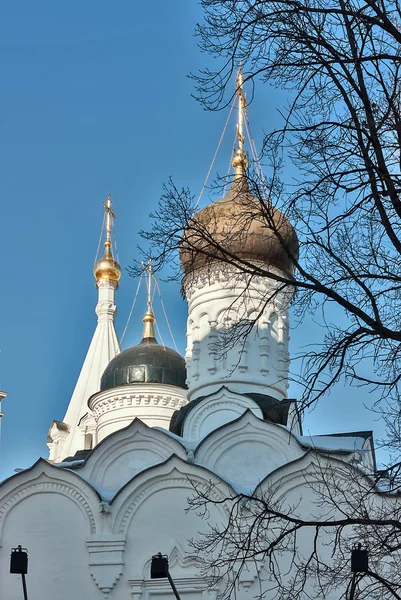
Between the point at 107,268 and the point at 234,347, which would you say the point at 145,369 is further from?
the point at 107,268

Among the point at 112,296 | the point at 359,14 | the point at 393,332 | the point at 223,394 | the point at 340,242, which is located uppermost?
the point at 112,296

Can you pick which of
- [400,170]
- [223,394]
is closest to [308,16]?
[400,170]

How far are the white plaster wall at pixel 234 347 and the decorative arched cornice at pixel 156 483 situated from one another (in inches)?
105

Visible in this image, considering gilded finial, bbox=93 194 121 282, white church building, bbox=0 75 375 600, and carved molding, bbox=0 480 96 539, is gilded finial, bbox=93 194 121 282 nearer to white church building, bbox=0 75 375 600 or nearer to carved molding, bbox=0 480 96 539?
white church building, bbox=0 75 375 600

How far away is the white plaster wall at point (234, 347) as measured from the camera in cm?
1606

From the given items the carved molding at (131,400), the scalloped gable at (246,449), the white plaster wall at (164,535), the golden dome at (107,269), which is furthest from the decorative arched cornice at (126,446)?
the golden dome at (107,269)

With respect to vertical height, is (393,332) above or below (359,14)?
below

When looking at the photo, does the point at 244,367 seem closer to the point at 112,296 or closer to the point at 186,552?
the point at 186,552

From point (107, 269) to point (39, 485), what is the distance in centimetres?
1431

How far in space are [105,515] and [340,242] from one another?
8127 millimetres

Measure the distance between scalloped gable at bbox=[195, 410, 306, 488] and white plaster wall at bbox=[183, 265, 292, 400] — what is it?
4.90ft

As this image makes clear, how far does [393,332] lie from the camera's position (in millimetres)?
5832

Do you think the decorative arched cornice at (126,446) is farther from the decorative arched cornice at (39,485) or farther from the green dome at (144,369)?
the green dome at (144,369)

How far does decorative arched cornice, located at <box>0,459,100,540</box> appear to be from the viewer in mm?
13719
